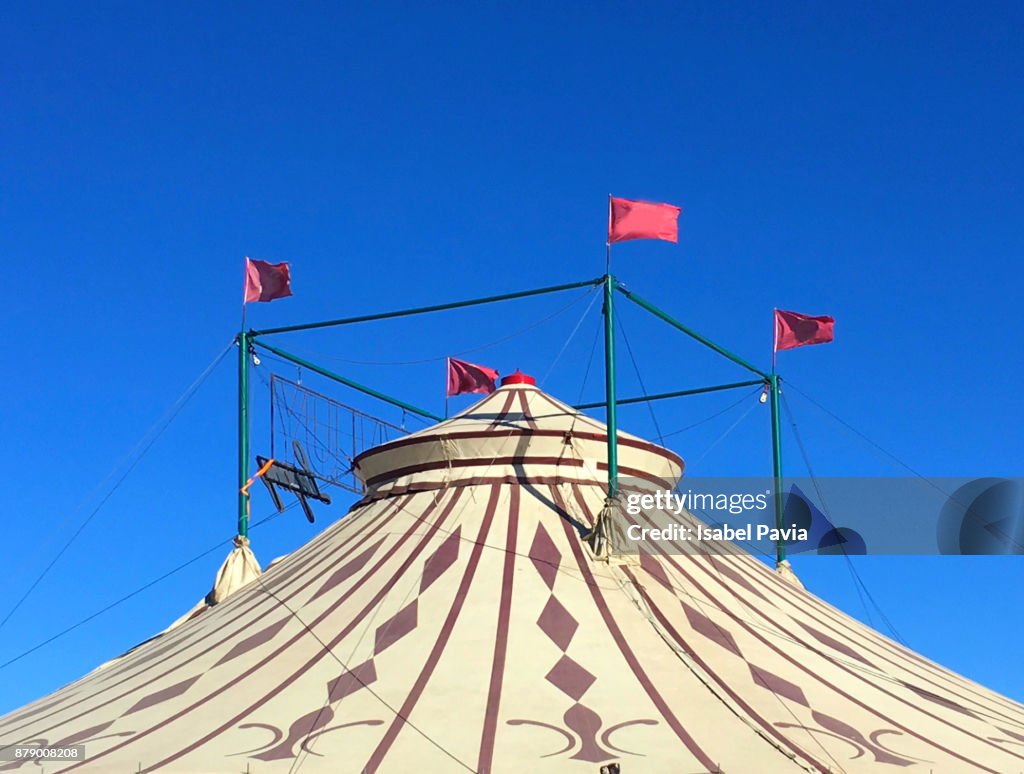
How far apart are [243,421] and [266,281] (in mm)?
1318

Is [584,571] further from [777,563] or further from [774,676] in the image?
[777,563]

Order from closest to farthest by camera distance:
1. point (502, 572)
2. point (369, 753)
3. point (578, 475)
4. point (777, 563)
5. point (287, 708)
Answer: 1. point (369, 753)
2. point (287, 708)
3. point (502, 572)
4. point (578, 475)
5. point (777, 563)

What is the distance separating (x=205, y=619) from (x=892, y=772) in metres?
5.54

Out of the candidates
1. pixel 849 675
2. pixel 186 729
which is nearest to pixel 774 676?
pixel 849 675

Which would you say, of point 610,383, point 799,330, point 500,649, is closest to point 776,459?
point 799,330

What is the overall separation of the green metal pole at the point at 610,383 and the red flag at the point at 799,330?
2960 mm

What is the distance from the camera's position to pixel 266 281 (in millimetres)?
11719

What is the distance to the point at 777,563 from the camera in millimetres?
11719

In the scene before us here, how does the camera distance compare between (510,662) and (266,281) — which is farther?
(266,281)

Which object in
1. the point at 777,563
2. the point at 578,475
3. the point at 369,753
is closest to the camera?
the point at 369,753

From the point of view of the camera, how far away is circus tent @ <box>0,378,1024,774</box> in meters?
7.34

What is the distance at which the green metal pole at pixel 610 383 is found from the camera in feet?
31.4

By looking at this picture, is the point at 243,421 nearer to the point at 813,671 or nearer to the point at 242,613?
the point at 242,613

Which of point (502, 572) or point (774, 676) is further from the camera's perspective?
A: point (502, 572)
